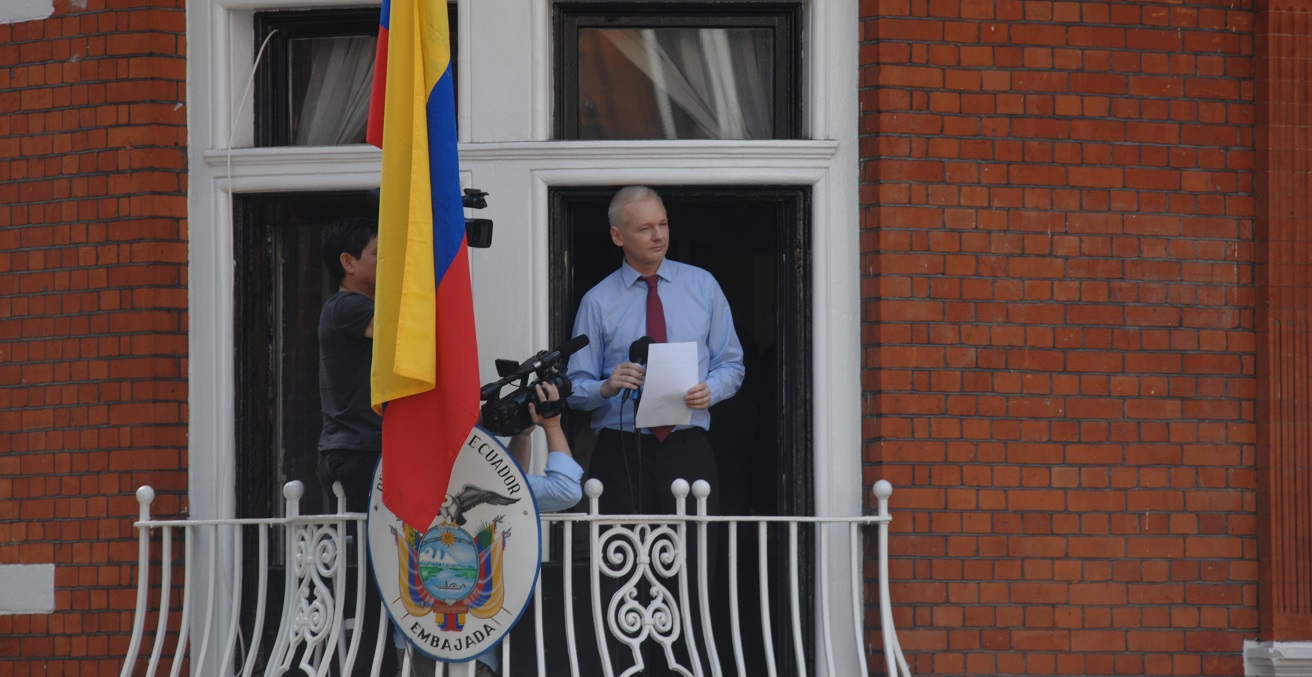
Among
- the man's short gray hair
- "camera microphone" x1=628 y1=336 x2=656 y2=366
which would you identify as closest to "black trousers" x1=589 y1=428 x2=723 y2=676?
"camera microphone" x1=628 y1=336 x2=656 y2=366

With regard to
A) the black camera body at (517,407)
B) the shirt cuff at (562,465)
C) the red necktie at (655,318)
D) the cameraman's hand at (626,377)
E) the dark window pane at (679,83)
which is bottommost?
the shirt cuff at (562,465)

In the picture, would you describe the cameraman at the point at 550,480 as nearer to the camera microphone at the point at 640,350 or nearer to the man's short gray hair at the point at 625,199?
the camera microphone at the point at 640,350

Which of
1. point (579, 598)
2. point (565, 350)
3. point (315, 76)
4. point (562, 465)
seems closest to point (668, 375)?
point (565, 350)

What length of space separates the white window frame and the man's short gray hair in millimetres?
153

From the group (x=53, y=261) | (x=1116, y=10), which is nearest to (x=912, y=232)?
(x=1116, y=10)

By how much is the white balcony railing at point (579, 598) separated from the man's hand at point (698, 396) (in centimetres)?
37

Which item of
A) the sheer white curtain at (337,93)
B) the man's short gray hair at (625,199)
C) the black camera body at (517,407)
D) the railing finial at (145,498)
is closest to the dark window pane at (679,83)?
the man's short gray hair at (625,199)

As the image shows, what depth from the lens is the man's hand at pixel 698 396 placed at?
20.6 ft

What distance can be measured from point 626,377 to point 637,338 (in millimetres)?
322

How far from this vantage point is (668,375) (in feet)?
20.5

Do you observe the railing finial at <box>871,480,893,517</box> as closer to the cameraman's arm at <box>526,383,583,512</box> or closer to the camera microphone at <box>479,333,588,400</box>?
the cameraman's arm at <box>526,383,583,512</box>

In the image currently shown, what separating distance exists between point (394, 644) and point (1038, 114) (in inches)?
126

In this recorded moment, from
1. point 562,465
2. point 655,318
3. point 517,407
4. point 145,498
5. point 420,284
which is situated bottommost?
point 145,498

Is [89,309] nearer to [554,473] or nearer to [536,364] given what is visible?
[536,364]
